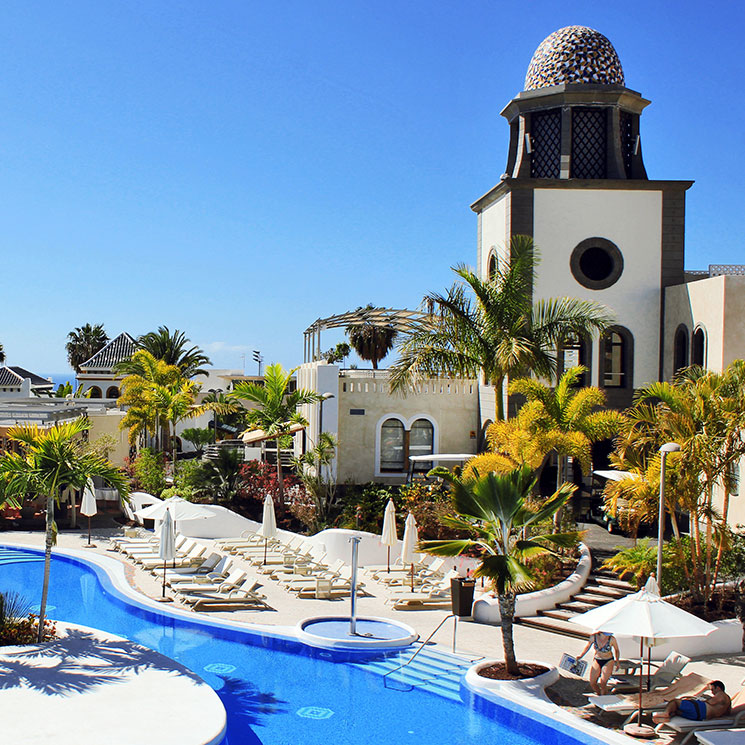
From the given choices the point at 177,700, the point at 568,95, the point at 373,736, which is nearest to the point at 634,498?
the point at 373,736

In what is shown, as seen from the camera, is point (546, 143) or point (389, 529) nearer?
point (389, 529)

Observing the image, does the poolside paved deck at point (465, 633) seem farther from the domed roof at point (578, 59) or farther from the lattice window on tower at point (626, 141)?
the domed roof at point (578, 59)

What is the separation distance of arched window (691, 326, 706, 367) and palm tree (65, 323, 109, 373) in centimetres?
6898

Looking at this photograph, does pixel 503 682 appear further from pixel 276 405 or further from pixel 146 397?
pixel 146 397

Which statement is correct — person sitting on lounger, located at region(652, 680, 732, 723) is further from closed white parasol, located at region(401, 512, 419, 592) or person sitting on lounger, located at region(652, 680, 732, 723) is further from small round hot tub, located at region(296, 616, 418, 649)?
closed white parasol, located at region(401, 512, 419, 592)

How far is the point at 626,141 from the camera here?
26562mm

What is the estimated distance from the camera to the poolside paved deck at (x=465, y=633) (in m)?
13.2

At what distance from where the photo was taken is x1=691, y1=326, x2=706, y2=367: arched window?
74.0 feet

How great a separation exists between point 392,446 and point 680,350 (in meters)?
9.84

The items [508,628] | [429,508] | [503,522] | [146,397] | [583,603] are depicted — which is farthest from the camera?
[146,397]

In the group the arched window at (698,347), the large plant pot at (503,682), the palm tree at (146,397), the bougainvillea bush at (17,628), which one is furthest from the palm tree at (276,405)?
the large plant pot at (503,682)

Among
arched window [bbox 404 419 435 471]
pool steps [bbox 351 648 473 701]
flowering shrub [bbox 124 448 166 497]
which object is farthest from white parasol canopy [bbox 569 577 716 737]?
flowering shrub [bbox 124 448 166 497]

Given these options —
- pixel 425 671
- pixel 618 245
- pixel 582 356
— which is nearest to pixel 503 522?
pixel 425 671

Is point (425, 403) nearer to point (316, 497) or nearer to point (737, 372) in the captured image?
point (316, 497)
